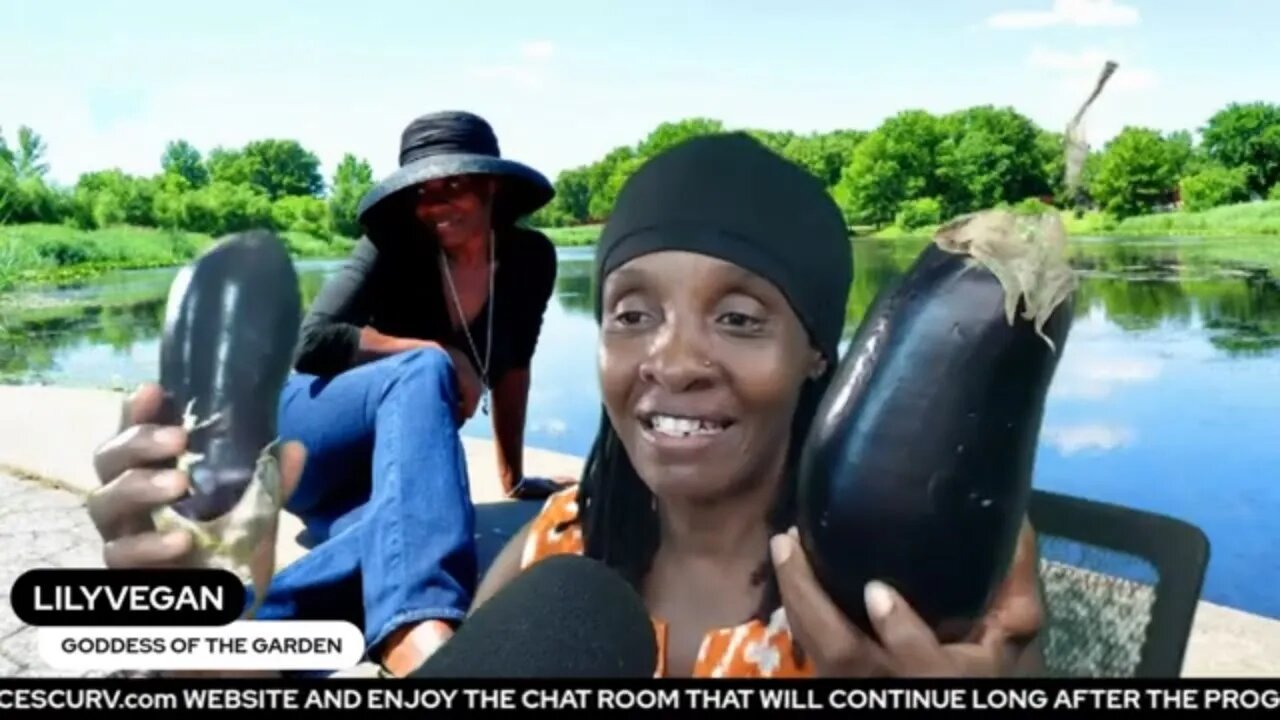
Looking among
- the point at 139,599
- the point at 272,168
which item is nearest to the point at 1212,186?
the point at 272,168

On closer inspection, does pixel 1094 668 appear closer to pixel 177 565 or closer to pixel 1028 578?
pixel 1028 578

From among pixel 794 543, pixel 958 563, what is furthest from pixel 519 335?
pixel 958 563

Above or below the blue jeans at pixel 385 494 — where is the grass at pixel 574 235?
above

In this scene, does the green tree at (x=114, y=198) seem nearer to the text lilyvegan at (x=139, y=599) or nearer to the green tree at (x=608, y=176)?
the text lilyvegan at (x=139, y=599)

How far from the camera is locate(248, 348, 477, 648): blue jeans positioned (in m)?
1.10

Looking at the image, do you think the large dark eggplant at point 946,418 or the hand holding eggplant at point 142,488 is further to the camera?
the hand holding eggplant at point 142,488

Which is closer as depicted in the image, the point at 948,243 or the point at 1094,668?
the point at 948,243

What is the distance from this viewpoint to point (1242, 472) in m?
1.05

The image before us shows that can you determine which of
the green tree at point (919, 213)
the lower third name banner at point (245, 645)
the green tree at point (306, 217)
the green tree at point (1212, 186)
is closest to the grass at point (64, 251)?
the green tree at point (306, 217)

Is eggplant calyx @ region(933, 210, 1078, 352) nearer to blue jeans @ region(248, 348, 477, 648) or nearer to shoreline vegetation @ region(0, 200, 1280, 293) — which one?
shoreline vegetation @ region(0, 200, 1280, 293)

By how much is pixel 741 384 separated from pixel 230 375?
0.40 meters

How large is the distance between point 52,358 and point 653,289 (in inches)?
33.4

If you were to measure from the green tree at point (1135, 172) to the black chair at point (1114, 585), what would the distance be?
0.84ft
